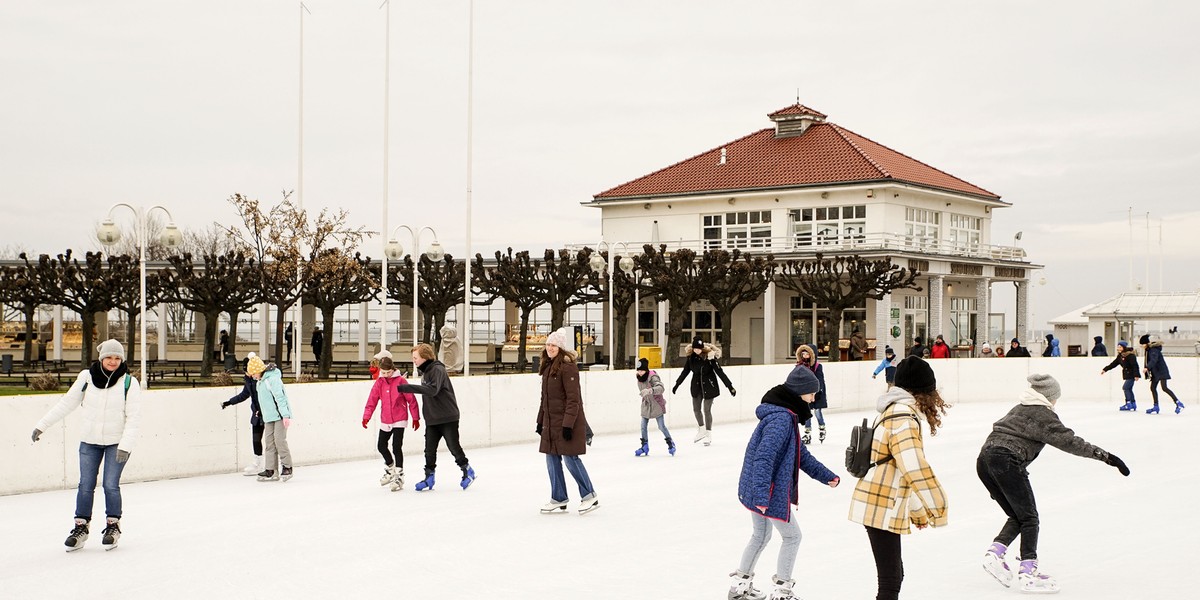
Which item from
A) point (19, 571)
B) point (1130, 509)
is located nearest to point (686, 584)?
point (19, 571)

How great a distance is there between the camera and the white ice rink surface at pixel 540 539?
7312 millimetres

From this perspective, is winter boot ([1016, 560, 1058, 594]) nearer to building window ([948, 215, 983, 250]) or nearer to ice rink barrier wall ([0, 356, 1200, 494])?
ice rink barrier wall ([0, 356, 1200, 494])

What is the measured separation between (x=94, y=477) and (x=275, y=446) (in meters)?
4.02

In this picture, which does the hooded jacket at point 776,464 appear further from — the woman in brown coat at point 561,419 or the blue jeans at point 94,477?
the blue jeans at point 94,477

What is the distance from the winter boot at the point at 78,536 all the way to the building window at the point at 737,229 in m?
44.1

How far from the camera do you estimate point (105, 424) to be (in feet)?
27.3

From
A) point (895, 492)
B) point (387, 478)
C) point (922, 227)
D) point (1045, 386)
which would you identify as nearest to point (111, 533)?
point (387, 478)

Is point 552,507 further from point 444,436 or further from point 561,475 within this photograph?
point 444,436

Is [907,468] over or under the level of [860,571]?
over

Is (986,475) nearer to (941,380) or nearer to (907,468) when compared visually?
(907,468)

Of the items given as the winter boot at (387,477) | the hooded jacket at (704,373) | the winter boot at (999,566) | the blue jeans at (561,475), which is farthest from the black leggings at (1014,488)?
the hooded jacket at (704,373)

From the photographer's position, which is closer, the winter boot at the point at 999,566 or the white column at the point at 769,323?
the winter boot at the point at 999,566

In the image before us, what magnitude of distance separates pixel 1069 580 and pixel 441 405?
618 centimetres

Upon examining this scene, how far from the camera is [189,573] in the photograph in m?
7.74
